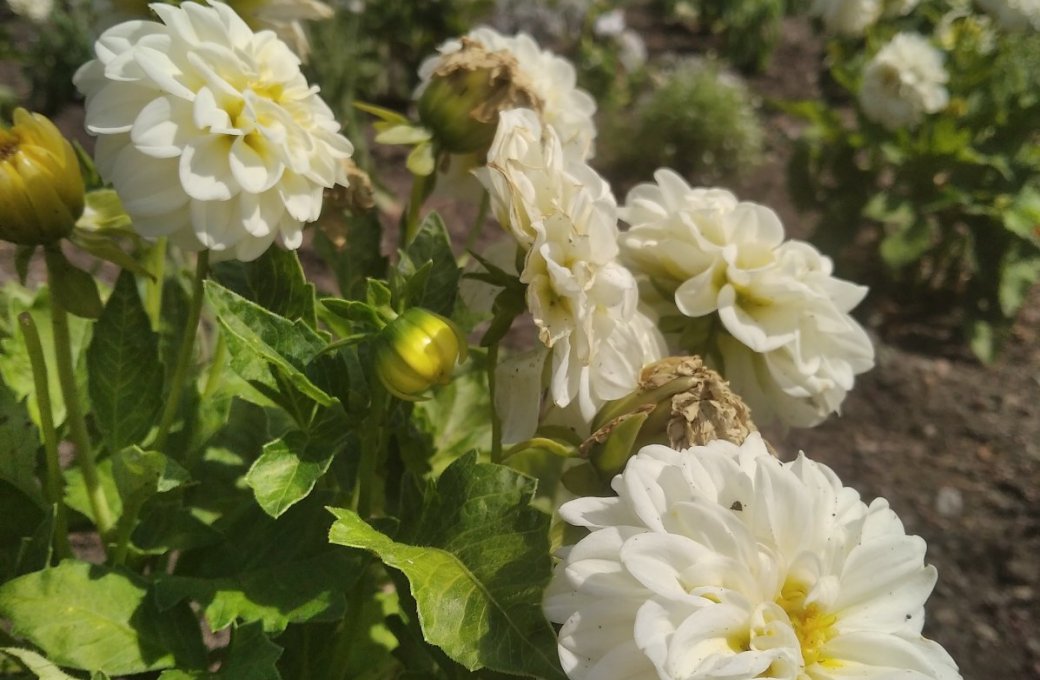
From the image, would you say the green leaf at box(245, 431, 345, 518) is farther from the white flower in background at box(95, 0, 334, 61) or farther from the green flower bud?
the white flower in background at box(95, 0, 334, 61)

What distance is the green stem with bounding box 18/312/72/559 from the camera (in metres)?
0.58

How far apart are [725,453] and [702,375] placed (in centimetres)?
10

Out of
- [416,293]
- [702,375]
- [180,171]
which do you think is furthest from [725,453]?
[180,171]

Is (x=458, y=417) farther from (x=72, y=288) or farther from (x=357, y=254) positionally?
(x=72, y=288)

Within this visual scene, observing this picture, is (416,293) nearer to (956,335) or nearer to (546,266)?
(546,266)

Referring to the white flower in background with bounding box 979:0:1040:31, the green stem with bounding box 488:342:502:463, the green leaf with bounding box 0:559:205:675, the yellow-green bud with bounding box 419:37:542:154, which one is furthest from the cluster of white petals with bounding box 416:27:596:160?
the white flower in background with bounding box 979:0:1040:31

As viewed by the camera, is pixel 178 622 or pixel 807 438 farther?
→ pixel 807 438

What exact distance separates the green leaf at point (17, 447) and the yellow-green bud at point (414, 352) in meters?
0.30

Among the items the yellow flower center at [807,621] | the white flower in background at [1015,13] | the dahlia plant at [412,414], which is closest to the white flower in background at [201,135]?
the dahlia plant at [412,414]

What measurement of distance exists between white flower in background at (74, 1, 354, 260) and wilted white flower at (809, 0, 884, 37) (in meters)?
2.12

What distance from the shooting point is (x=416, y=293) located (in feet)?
2.01

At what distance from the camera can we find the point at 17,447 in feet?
2.11

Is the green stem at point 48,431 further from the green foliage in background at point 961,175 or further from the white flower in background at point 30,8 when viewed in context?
the green foliage in background at point 961,175

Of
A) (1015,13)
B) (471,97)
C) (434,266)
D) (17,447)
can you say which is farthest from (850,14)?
(17,447)
